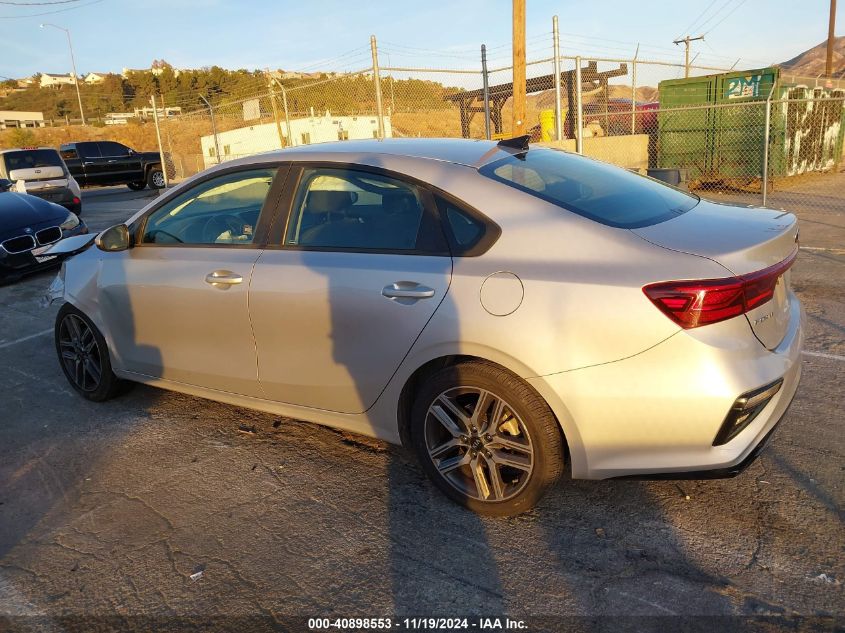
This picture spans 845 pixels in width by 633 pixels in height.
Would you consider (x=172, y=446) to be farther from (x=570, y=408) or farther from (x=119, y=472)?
(x=570, y=408)

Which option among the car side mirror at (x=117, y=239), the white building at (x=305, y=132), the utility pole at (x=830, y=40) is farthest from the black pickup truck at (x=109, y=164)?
the utility pole at (x=830, y=40)

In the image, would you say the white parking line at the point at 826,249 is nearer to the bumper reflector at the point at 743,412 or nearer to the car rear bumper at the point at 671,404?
the car rear bumper at the point at 671,404

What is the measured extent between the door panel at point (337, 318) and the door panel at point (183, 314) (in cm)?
14

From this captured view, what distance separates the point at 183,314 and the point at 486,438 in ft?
6.35

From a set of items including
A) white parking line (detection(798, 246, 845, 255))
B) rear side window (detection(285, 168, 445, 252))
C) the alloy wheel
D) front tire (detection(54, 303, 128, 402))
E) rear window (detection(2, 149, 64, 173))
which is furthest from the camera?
rear window (detection(2, 149, 64, 173))

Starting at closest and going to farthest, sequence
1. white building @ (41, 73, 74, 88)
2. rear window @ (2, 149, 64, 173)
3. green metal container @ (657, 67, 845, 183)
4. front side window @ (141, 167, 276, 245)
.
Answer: front side window @ (141, 167, 276, 245) < green metal container @ (657, 67, 845, 183) < rear window @ (2, 149, 64, 173) < white building @ (41, 73, 74, 88)

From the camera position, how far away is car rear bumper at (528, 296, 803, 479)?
250cm

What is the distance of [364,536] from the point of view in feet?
9.78

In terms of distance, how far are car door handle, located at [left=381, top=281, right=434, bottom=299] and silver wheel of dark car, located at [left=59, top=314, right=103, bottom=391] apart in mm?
2440

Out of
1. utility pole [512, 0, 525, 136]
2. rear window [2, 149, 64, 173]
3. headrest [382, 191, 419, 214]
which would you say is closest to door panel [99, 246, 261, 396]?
headrest [382, 191, 419, 214]

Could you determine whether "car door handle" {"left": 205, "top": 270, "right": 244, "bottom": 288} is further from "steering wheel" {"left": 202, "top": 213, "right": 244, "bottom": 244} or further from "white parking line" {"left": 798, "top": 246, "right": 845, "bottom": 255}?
"white parking line" {"left": 798, "top": 246, "right": 845, "bottom": 255}

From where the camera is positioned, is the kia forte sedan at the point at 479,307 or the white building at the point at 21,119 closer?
the kia forte sedan at the point at 479,307

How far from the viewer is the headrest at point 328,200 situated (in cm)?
348

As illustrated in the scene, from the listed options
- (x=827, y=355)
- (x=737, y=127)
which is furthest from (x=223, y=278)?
(x=737, y=127)
